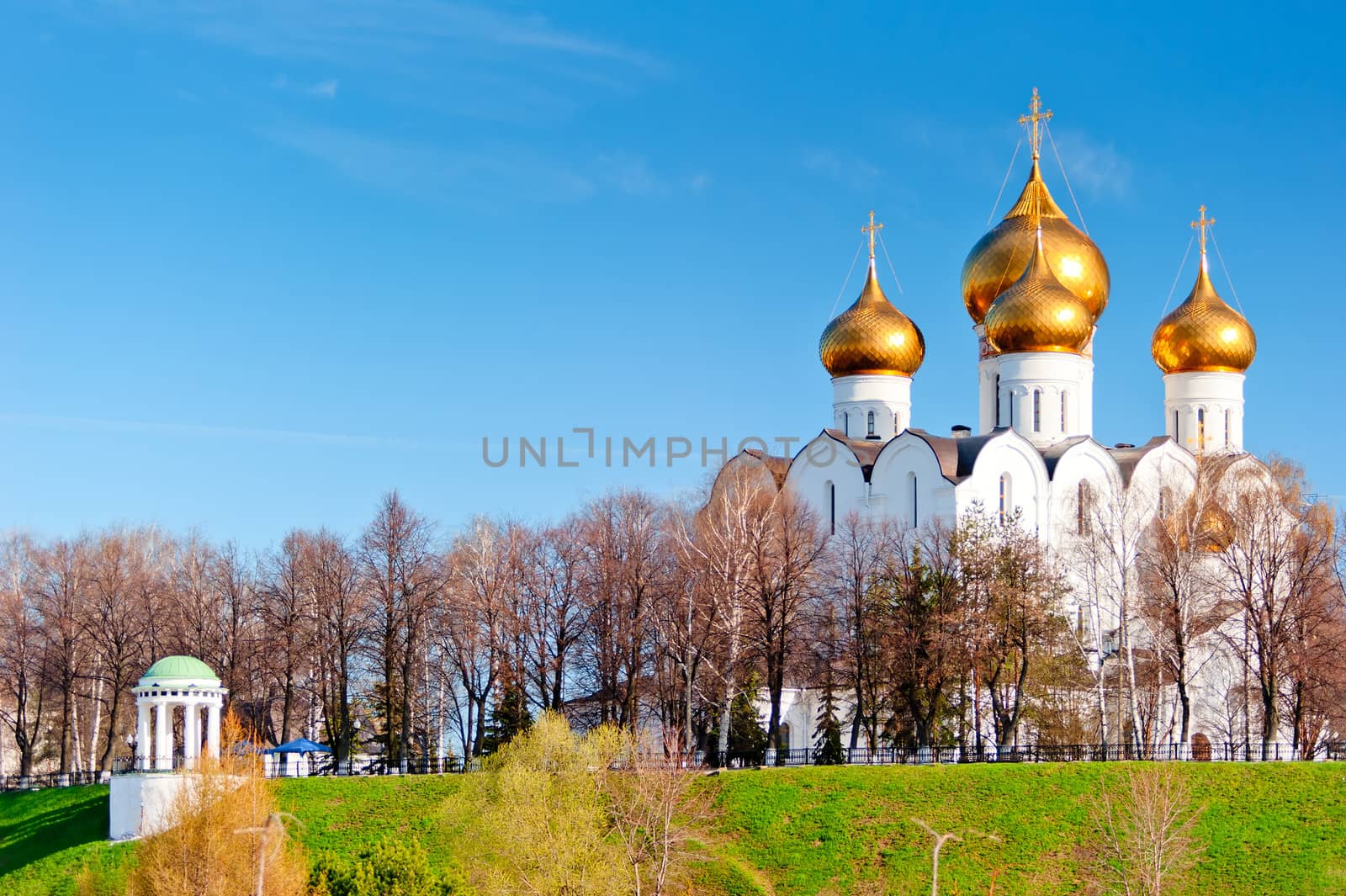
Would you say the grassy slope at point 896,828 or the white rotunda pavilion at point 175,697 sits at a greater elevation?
the white rotunda pavilion at point 175,697

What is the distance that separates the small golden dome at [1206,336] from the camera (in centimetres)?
4647

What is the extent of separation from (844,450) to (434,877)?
68.6 ft

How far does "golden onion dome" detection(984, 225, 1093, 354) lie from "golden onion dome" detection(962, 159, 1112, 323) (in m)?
1.44

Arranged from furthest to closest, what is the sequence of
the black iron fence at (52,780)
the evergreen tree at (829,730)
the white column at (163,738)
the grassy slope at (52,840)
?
the black iron fence at (52,780)
the evergreen tree at (829,730)
the white column at (163,738)
the grassy slope at (52,840)

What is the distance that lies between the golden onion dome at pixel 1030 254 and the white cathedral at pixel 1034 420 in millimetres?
43

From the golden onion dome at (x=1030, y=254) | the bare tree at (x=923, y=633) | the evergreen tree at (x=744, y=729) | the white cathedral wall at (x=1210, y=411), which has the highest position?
the golden onion dome at (x=1030, y=254)

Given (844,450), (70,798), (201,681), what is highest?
(844,450)

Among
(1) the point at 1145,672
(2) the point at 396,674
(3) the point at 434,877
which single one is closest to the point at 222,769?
(3) the point at 434,877

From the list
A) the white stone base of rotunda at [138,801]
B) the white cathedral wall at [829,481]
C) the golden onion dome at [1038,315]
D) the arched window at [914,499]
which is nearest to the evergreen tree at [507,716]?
the white stone base of rotunda at [138,801]

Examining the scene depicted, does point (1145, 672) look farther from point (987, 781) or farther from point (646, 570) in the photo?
point (646, 570)

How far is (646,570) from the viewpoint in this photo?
3988cm

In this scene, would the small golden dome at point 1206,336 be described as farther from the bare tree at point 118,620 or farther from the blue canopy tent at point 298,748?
the bare tree at point 118,620

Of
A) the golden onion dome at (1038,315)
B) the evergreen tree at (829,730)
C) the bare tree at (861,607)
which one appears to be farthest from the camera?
the golden onion dome at (1038,315)

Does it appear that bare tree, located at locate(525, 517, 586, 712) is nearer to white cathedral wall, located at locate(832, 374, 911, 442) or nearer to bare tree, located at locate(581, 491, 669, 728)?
bare tree, located at locate(581, 491, 669, 728)
